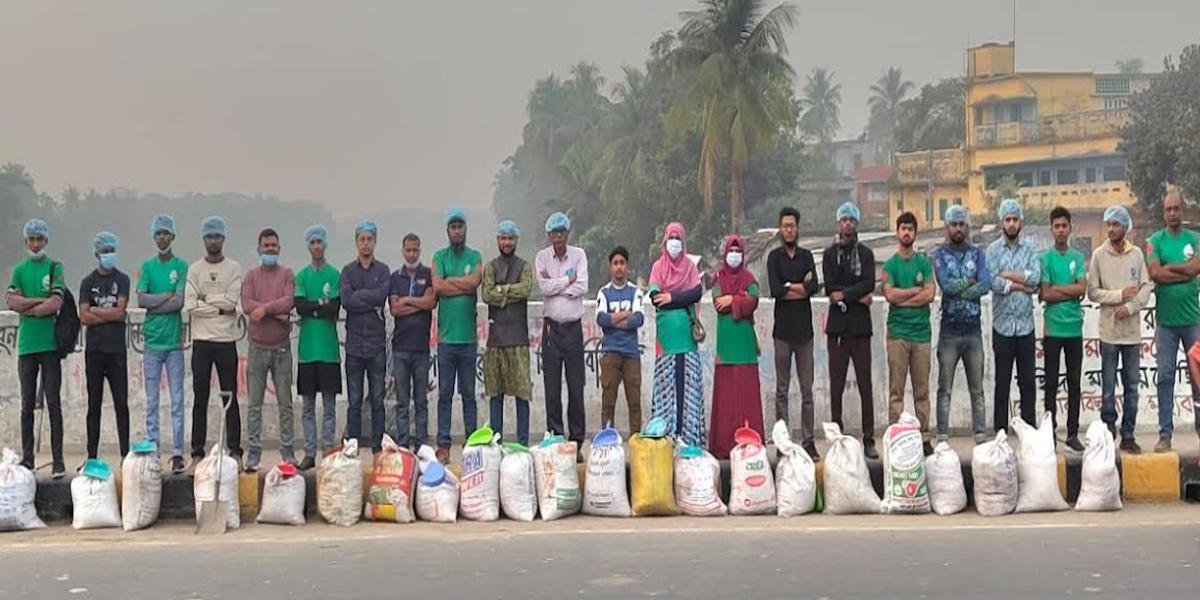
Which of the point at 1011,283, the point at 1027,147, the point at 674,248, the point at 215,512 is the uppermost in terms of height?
the point at 1027,147

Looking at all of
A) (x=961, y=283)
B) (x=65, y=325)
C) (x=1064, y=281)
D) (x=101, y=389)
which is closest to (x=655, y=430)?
(x=961, y=283)

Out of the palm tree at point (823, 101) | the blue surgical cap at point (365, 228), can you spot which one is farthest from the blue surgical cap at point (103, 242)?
the palm tree at point (823, 101)

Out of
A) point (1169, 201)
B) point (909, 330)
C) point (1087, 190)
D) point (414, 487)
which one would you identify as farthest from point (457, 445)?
point (1087, 190)

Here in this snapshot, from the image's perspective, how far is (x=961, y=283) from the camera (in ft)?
34.4

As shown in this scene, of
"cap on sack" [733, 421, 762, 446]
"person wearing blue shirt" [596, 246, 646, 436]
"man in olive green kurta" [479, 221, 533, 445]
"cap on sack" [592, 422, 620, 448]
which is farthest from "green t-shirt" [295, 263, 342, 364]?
"cap on sack" [733, 421, 762, 446]

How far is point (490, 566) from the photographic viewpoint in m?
8.18

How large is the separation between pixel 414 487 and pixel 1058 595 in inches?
176

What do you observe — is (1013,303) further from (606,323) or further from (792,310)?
(606,323)

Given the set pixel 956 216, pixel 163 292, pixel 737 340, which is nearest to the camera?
pixel 956 216

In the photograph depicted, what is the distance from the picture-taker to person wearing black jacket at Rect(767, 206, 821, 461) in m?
10.7

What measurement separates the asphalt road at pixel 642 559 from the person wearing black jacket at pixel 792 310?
1288 mm

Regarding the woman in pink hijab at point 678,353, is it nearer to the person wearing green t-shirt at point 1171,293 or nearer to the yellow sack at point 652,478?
the yellow sack at point 652,478

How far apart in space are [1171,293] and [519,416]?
5007mm

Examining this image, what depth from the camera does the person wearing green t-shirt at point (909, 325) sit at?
10656 mm
